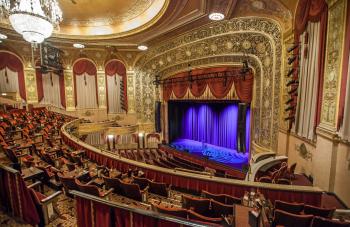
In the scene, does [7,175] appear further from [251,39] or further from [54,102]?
[54,102]

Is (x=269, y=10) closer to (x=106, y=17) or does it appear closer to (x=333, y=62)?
(x=333, y=62)

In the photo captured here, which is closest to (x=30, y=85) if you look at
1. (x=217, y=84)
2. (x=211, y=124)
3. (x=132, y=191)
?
(x=217, y=84)

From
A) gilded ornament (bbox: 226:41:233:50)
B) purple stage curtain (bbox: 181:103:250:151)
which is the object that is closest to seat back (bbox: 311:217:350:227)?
gilded ornament (bbox: 226:41:233:50)

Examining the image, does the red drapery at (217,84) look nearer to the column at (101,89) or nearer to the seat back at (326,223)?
the column at (101,89)

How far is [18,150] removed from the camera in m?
4.86

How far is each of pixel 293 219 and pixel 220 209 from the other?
851mm

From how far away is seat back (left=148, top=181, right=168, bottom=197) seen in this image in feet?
10.6

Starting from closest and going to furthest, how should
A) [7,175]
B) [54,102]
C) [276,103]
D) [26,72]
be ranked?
[7,175] < [276,103] < [26,72] < [54,102]

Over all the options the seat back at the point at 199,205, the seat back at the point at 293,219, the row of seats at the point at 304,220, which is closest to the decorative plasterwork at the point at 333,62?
the row of seats at the point at 304,220

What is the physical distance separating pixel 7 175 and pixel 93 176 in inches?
54.6

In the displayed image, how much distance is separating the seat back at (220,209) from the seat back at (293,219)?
57 centimetres

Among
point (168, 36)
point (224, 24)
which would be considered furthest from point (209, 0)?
point (168, 36)

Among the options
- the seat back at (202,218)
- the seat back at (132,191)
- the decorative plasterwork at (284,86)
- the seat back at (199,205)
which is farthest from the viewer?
the decorative plasterwork at (284,86)

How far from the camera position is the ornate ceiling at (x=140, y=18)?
18.5 ft
